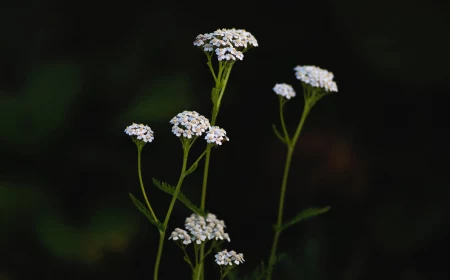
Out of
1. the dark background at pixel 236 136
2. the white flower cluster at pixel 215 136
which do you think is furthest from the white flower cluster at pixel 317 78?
the dark background at pixel 236 136

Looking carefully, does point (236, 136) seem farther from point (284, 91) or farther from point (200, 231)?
point (200, 231)

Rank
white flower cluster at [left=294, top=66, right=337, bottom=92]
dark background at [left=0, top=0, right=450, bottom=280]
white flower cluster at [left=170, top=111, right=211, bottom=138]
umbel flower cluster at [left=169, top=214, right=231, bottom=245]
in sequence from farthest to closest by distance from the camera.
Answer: dark background at [left=0, top=0, right=450, bottom=280], white flower cluster at [left=294, top=66, right=337, bottom=92], umbel flower cluster at [left=169, top=214, right=231, bottom=245], white flower cluster at [left=170, top=111, right=211, bottom=138]

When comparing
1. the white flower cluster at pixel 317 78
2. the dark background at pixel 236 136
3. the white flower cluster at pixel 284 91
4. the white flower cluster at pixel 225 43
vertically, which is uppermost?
the white flower cluster at pixel 225 43

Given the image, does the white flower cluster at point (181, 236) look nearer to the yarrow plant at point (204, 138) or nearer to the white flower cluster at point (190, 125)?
the yarrow plant at point (204, 138)

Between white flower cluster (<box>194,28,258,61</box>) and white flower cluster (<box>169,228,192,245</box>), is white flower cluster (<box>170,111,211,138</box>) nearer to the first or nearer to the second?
white flower cluster (<box>194,28,258,61</box>)

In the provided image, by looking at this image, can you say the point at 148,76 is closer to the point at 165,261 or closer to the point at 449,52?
the point at 165,261

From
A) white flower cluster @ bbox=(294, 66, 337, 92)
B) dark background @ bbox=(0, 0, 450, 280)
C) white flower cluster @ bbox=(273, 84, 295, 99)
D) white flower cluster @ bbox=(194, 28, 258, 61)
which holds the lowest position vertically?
dark background @ bbox=(0, 0, 450, 280)

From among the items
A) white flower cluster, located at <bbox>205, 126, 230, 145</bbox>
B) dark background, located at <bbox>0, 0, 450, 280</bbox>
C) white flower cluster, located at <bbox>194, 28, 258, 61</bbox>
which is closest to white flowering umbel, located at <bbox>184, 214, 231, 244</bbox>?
white flower cluster, located at <bbox>205, 126, 230, 145</bbox>
